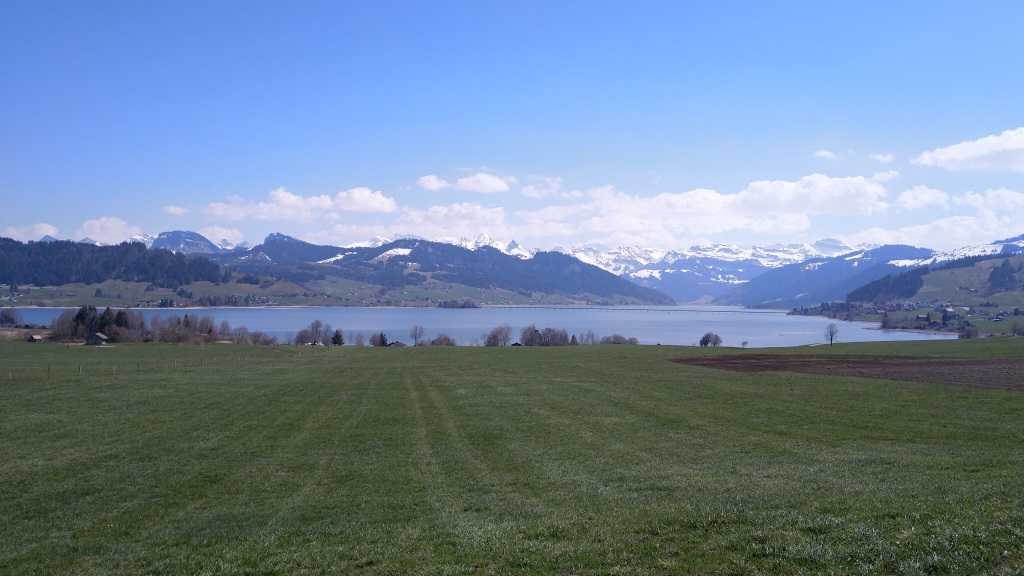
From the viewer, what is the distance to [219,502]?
15023mm

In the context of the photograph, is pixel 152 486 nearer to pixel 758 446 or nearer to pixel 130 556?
pixel 130 556

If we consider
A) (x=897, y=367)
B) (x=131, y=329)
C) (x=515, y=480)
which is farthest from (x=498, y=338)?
(x=515, y=480)

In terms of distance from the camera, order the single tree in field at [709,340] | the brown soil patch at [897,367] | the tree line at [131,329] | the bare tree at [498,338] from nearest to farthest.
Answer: the brown soil patch at [897,367], the tree line at [131,329], the single tree in field at [709,340], the bare tree at [498,338]

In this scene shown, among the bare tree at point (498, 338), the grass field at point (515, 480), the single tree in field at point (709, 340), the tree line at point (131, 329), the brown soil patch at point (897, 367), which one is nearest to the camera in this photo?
the grass field at point (515, 480)

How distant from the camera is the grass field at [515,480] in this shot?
9.35m

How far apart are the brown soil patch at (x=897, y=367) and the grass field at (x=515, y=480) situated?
3789mm

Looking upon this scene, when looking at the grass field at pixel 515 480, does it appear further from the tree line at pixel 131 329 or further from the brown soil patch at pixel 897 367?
the tree line at pixel 131 329

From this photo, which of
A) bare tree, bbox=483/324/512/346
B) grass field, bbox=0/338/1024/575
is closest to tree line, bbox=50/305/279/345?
bare tree, bbox=483/324/512/346

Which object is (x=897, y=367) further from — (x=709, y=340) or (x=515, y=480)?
(x=709, y=340)

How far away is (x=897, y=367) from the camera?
47844 millimetres

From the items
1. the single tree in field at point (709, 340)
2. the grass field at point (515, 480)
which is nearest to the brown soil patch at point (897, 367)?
the grass field at point (515, 480)

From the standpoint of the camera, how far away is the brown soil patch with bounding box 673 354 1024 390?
37.2 metres

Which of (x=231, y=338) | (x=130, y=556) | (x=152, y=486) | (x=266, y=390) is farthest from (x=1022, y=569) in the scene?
(x=231, y=338)

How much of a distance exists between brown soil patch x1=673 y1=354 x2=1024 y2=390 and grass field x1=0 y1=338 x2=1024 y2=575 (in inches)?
149
